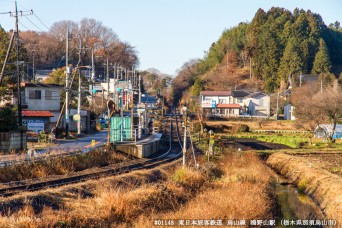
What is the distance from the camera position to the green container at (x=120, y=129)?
89.8 ft

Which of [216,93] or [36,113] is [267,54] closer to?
[216,93]

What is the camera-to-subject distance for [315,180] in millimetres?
22297

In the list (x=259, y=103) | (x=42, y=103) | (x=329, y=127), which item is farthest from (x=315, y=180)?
(x=259, y=103)

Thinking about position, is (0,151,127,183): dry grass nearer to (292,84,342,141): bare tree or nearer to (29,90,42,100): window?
(29,90,42,100): window

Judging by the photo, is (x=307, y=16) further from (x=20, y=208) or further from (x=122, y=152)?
(x=20, y=208)

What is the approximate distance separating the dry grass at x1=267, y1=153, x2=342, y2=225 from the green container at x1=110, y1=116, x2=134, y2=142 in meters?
9.22

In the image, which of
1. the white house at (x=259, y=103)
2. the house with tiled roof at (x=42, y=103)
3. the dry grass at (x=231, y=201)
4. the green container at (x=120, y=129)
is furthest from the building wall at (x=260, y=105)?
the dry grass at (x=231, y=201)

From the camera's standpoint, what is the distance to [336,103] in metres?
40.5

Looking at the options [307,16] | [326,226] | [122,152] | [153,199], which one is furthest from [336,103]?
[307,16]

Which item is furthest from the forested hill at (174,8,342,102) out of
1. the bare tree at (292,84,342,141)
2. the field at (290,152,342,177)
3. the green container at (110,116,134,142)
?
the green container at (110,116,134,142)

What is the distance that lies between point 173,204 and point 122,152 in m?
10.5

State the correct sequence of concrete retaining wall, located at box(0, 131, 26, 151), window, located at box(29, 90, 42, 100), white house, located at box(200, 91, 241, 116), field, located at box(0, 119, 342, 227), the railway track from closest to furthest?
field, located at box(0, 119, 342, 227)
the railway track
concrete retaining wall, located at box(0, 131, 26, 151)
window, located at box(29, 90, 42, 100)
white house, located at box(200, 91, 241, 116)

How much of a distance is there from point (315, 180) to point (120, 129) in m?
10.9

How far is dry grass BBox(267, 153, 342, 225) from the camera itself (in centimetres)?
1765
